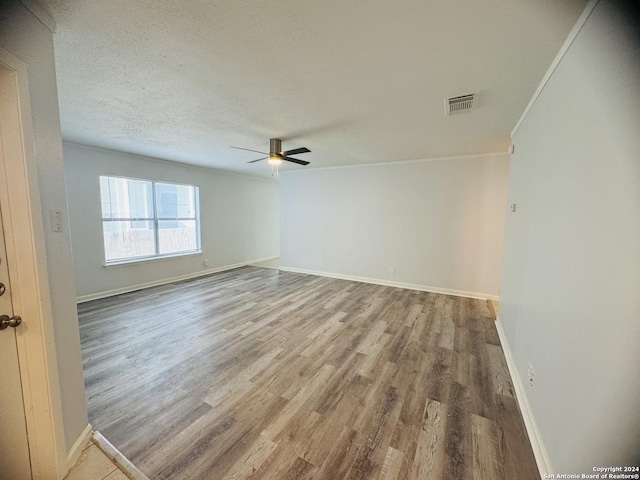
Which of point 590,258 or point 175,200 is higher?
point 175,200

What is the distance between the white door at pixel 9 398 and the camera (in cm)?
108

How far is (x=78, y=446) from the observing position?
1375 millimetres

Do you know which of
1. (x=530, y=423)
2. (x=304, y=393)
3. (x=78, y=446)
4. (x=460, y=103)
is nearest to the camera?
(x=78, y=446)

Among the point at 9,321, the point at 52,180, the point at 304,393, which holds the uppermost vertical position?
the point at 52,180

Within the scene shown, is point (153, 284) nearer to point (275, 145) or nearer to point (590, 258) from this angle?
point (275, 145)

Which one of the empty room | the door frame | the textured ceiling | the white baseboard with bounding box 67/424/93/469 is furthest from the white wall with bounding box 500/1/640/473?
the white baseboard with bounding box 67/424/93/469

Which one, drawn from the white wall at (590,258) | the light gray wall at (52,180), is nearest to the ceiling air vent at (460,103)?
the white wall at (590,258)

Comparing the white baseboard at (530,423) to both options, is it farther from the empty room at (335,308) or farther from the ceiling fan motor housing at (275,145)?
the ceiling fan motor housing at (275,145)

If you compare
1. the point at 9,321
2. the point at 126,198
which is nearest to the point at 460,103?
the point at 9,321

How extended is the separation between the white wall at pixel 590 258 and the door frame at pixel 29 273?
7.66ft

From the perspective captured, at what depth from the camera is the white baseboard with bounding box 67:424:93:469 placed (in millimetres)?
1311

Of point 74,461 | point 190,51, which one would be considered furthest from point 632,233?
point 74,461

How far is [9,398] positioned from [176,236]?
14.9ft

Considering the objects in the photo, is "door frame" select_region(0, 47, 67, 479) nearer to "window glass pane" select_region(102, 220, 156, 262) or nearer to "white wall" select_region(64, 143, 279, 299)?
"white wall" select_region(64, 143, 279, 299)
